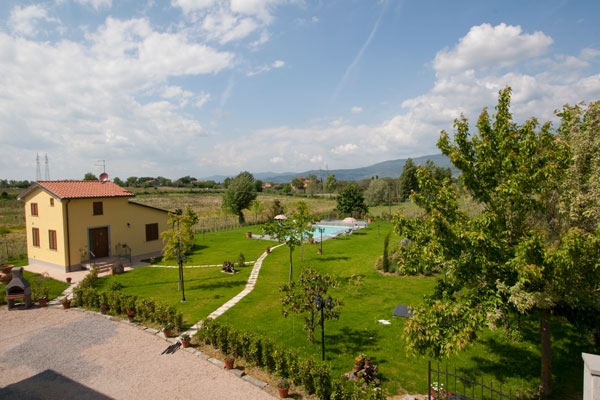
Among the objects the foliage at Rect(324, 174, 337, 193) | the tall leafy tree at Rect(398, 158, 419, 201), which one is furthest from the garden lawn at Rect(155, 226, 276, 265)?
the foliage at Rect(324, 174, 337, 193)

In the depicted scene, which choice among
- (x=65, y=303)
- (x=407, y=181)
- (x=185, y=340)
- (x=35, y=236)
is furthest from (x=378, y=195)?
(x=185, y=340)

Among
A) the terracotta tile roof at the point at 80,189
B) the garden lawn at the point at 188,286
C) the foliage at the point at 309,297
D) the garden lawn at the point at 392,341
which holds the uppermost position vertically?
the terracotta tile roof at the point at 80,189

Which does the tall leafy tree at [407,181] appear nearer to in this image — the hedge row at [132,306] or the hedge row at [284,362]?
the hedge row at [132,306]

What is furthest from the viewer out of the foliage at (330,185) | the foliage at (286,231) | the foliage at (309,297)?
the foliage at (330,185)

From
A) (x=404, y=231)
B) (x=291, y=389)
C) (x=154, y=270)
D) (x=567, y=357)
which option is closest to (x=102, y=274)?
(x=154, y=270)

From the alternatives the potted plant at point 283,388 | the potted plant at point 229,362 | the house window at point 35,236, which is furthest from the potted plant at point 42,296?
the potted plant at point 283,388

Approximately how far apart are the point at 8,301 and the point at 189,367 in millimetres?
11039

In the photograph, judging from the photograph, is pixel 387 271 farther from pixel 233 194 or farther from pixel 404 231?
pixel 233 194

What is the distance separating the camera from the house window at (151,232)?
25406mm

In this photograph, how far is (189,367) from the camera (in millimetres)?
9500

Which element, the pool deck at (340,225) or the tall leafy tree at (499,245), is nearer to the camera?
the tall leafy tree at (499,245)

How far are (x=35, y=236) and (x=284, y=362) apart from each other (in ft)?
76.4

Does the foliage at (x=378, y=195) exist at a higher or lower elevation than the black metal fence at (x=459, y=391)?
higher

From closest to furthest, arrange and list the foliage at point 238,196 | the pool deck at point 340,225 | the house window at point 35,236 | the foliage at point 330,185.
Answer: the house window at point 35,236 → the pool deck at point 340,225 → the foliage at point 238,196 → the foliage at point 330,185
